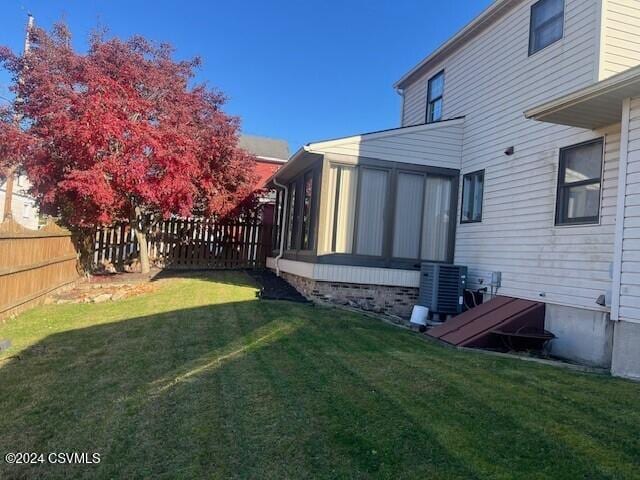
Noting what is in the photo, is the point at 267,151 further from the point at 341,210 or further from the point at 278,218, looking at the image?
the point at 341,210

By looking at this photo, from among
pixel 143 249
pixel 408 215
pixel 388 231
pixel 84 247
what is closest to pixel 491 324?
pixel 388 231

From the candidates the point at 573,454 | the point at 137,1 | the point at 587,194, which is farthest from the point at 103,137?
the point at 573,454

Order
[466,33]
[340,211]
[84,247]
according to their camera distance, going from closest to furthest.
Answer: [340,211], [466,33], [84,247]

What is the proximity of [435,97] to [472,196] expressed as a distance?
3.39 meters

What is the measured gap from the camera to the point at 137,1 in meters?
13.2

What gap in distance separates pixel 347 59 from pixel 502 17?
14.1m

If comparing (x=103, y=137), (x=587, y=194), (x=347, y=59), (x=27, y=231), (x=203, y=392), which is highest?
(x=347, y=59)

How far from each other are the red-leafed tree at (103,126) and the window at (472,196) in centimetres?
620

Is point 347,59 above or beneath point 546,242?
above

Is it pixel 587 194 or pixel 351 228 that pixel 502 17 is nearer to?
pixel 587 194

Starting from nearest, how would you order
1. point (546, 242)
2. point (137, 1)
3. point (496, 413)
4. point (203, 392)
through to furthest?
1. point (496, 413)
2. point (203, 392)
3. point (546, 242)
4. point (137, 1)

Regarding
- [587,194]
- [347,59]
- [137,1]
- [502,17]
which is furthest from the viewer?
[347,59]

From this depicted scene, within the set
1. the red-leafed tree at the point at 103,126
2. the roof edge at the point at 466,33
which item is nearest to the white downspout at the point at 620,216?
the roof edge at the point at 466,33

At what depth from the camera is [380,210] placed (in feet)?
30.9
